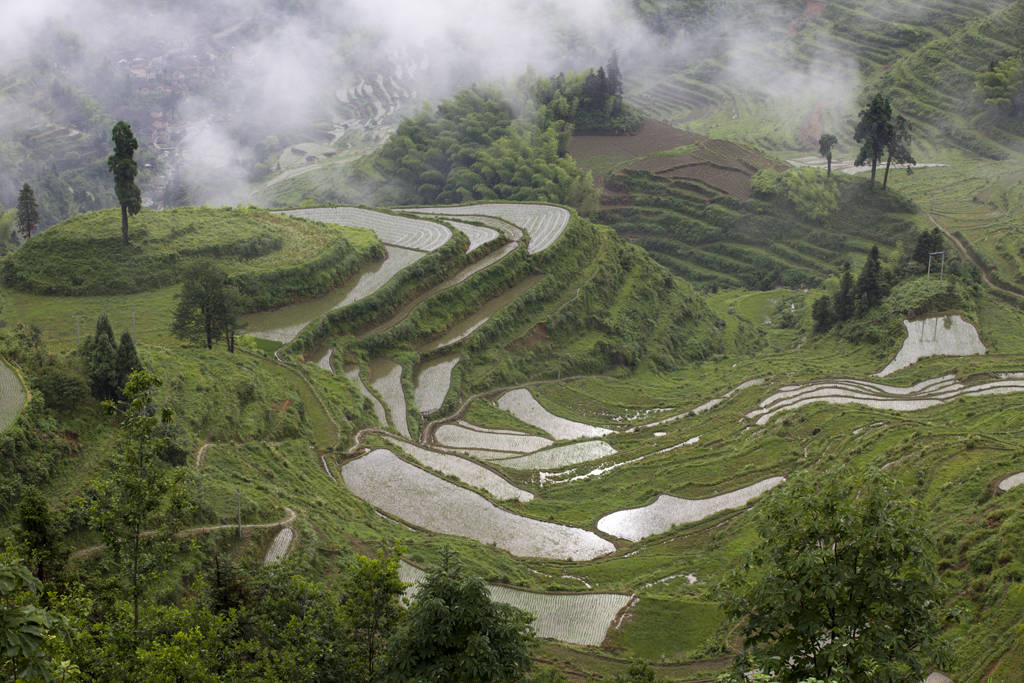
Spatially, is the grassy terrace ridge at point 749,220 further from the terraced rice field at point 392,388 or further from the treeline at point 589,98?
the terraced rice field at point 392,388

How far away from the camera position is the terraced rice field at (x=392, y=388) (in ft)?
144

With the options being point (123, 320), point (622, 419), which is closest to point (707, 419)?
point (622, 419)

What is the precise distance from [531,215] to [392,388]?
29.1m

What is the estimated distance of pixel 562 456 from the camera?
4253 cm

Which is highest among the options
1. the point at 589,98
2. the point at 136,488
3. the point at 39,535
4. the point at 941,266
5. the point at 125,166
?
the point at 136,488

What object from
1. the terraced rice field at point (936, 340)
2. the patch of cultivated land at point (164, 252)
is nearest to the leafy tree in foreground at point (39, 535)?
the patch of cultivated land at point (164, 252)

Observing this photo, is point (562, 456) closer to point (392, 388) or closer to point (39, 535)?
point (392, 388)

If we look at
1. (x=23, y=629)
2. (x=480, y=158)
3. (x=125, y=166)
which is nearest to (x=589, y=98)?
(x=480, y=158)

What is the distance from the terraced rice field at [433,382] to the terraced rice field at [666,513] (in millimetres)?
13996

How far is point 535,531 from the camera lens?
33969 mm

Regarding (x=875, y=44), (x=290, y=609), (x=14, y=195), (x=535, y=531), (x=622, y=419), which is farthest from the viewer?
(x=875, y=44)

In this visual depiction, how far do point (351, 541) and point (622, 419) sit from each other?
24.8 metres

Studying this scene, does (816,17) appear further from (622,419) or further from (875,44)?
(622,419)

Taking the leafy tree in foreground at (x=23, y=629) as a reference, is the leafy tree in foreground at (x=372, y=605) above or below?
below
